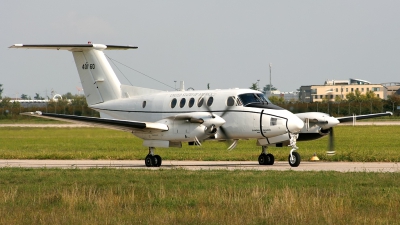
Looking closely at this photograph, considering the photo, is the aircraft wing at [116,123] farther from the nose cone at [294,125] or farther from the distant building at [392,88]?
the distant building at [392,88]

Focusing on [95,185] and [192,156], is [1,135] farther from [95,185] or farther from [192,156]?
[95,185]

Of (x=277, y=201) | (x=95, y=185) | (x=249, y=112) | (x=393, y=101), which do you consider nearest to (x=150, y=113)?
(x=249, y=112)

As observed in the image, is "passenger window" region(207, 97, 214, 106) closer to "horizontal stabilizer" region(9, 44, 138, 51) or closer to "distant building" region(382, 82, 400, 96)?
"horizontal stabilizer" region(9, 44, 138, 51)

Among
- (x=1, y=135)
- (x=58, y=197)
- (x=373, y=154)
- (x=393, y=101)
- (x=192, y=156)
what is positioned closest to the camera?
(x=58, y=197)

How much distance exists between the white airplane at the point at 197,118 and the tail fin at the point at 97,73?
35 centimetres

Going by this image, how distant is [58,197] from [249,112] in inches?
467

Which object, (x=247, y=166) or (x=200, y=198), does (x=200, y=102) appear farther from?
(x=200, y=198)

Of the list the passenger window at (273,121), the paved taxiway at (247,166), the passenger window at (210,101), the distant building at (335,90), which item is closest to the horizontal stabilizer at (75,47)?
the paved taxiway at (247,166)

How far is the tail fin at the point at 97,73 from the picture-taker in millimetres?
32094

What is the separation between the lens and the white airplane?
2684 cm

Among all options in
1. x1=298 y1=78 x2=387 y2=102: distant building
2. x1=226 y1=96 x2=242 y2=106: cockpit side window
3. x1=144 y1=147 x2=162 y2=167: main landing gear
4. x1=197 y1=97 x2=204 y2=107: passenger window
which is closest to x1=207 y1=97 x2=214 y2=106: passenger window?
x1=197 y1=97 x2=204 y2=107: passenger window

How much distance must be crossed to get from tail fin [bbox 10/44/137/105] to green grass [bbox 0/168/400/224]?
9294 mm

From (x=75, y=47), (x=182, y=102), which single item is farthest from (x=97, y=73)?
(x=182, y=102)

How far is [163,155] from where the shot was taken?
3662 centimetres
